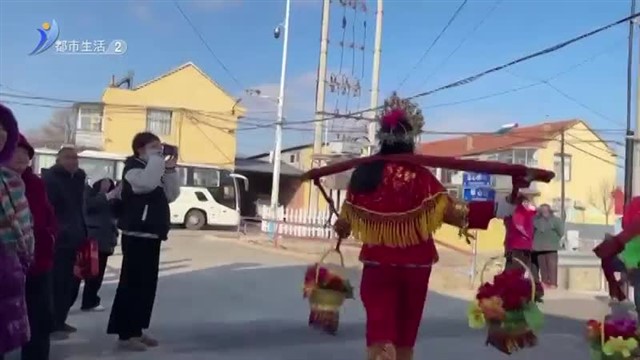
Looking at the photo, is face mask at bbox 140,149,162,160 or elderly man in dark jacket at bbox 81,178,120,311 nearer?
face mask at bbox 140,149,162,160

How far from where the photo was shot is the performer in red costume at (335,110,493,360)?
17.1 ft

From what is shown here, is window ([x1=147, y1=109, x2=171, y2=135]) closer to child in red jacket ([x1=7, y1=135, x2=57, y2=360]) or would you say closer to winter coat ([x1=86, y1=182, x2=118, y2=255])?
winter coat ([x1=86, y1=182, x2=118, y2=255])

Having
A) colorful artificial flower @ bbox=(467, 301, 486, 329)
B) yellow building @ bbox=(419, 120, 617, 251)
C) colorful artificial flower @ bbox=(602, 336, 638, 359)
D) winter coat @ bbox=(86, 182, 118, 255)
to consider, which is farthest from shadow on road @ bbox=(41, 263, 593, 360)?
yellow building @ bbox=(419, 120, 617, 251)

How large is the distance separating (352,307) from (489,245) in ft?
69.6

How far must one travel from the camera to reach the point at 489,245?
103 ft

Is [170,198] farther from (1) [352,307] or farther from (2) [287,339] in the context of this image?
(1) [352,307]

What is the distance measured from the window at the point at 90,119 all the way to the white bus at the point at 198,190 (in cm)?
878

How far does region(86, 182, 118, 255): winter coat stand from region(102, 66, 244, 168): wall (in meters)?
35.9

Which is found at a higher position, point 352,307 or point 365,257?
point 365,257

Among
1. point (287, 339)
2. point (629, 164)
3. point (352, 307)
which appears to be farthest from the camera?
point (629, 164)

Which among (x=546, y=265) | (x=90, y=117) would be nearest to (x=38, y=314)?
(x=546, y=265)

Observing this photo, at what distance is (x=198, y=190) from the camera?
119 ft

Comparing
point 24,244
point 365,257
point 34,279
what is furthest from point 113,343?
point 24,244

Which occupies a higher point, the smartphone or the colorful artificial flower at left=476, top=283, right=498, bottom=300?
the smartphone
